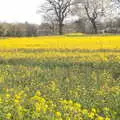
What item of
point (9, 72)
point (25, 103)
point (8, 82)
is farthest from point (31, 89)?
point (9, 72)

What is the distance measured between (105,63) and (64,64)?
1767 millimetres

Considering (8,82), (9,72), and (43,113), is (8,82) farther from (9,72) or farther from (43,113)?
(43,113)

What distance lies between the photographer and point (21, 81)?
39.7 ft

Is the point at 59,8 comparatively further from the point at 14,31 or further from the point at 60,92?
the point at 60,92

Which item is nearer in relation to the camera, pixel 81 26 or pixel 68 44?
pixel 68 44

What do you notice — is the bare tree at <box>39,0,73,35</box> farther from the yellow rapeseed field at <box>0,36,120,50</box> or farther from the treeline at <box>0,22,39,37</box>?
the yellow rapeseed field at <box>0,36,120,50</box>

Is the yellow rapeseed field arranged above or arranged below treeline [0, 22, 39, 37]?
above

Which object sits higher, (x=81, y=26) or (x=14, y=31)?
(x=81, y=26)

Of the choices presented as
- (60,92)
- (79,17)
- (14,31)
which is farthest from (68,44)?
(79,17)

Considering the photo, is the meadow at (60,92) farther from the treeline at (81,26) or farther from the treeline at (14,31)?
the treeline at (81,26)

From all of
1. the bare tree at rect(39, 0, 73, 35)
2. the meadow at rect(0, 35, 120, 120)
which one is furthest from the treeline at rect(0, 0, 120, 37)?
the meadow at rect(0, 35, 120, 120)

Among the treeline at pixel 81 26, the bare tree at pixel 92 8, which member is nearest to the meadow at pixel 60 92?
the treeline at pixel 81 26

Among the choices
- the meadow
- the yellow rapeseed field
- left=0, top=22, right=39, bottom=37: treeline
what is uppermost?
the meadow

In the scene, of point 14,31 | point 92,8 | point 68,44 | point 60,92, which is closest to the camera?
point 60,92
